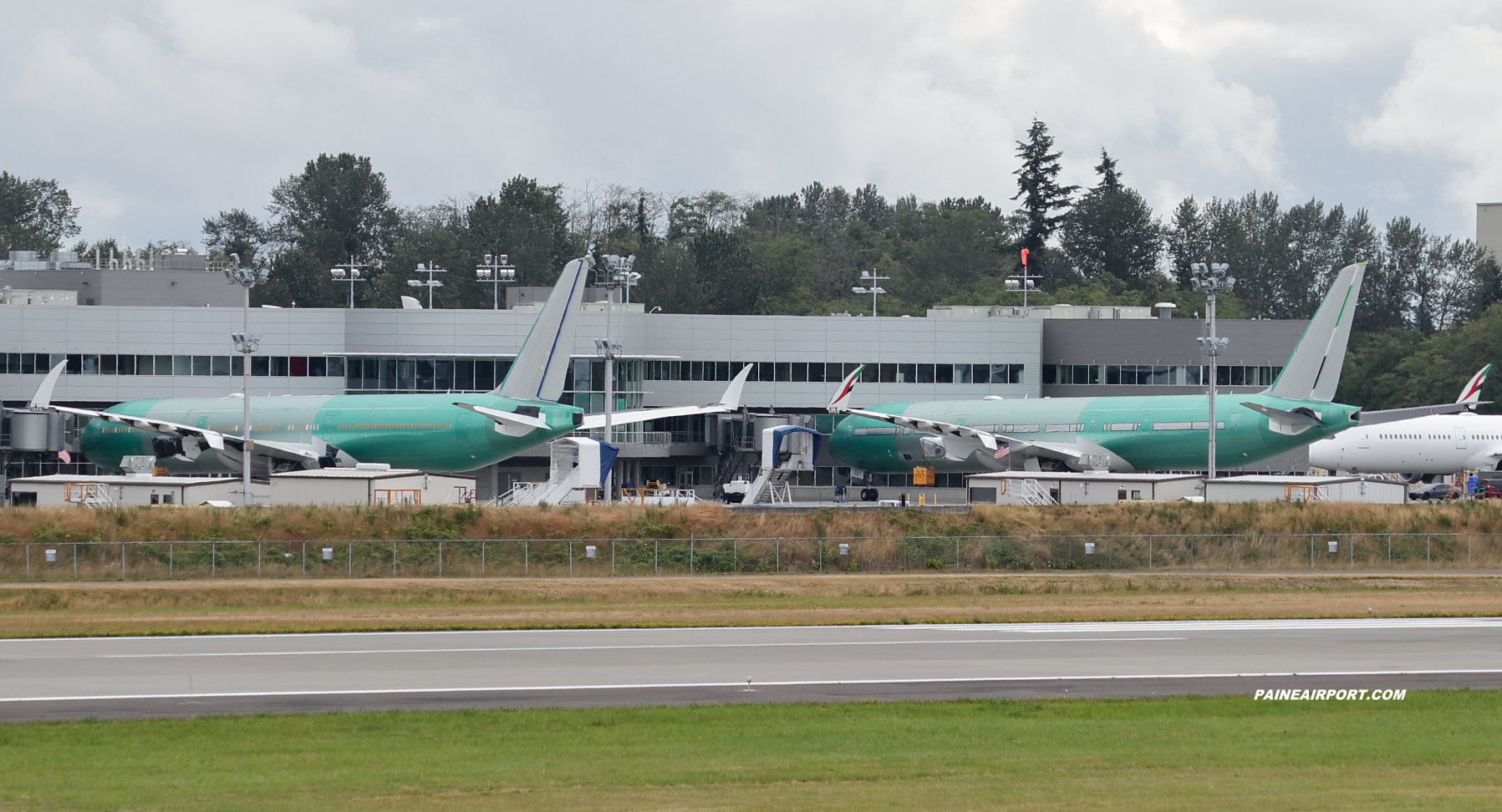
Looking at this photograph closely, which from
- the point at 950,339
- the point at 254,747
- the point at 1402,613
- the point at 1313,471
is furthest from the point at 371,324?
the point at 254,747

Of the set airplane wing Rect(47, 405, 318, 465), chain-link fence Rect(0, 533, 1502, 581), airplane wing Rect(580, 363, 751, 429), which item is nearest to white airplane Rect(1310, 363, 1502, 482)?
airplane wing Rect(580, 363, 751, 429)

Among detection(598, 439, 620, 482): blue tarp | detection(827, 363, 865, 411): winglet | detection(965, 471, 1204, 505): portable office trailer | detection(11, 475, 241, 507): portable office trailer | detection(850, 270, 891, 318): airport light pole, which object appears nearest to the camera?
detection(11, 475, 241, 507): portable office trailer

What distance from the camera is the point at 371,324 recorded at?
80.4 meters

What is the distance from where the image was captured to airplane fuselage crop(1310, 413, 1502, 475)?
82938mm

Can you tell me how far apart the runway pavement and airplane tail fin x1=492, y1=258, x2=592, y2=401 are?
32.8 meters

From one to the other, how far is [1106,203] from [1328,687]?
410 feet

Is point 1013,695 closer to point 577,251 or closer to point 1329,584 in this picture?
point 1329,584

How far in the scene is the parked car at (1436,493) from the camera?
76.3 m

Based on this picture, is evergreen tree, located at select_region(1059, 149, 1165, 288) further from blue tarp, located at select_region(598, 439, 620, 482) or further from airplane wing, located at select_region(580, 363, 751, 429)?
blue tarp, located at select_region(598, 439, 620, 482)

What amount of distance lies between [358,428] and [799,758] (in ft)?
166

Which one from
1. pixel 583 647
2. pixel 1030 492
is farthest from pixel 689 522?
pixel 583 647

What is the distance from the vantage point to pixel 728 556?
43.9 m

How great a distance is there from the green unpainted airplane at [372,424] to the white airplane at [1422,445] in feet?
118

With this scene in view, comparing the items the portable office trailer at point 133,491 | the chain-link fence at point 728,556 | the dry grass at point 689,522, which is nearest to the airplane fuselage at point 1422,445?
the dry grass at point 689,522
